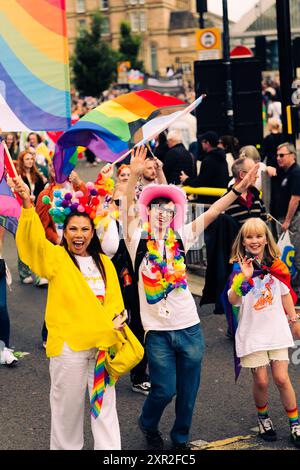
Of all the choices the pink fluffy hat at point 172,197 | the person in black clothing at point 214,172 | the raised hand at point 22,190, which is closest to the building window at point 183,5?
the person in black clothing at point 214,172

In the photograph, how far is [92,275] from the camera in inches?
212

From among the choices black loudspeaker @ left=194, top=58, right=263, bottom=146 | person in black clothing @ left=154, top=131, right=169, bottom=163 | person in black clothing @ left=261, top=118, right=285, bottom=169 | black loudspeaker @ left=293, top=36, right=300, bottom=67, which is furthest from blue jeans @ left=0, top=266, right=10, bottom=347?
person in black clothing @ left=154, top=131, right=169, bottom=163

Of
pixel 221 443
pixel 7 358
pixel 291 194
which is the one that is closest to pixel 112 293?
pixel 221 443

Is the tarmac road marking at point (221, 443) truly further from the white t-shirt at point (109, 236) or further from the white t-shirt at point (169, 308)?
the white t-shirt at point (109, 236)

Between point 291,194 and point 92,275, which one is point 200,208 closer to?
point 291,194

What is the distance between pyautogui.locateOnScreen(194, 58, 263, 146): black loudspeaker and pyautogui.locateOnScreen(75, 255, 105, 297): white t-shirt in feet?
28.6

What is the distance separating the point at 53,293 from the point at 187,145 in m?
13.4

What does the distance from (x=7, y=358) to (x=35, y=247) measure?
2.91 meters

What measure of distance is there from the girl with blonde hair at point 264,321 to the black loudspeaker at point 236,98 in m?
7.88

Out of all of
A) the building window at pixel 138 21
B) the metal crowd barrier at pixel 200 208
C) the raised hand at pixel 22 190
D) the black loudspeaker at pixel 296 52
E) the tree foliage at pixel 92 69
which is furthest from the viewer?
the building window at pixel 138 21

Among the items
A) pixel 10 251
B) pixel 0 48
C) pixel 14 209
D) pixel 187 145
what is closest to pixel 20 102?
pixel 0 48

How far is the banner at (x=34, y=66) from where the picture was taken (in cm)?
679

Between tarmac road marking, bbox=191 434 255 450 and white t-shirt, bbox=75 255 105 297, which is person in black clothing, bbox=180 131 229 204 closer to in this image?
tarmac road marking, bbox=191 434 255 450

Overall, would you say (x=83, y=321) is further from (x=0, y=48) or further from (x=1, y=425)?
(x=0, y=48)
